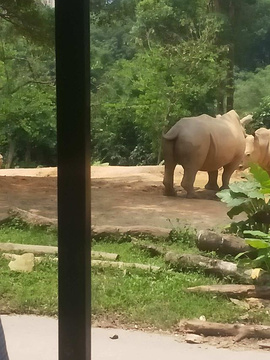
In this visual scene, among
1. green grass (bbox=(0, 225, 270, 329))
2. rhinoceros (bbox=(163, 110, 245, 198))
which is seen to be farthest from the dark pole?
rhinoceros (bbox=(163, 110, 245, 198))

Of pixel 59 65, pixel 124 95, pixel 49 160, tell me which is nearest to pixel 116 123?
pixel 124 95

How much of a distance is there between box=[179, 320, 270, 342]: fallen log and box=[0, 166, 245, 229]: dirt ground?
24cm

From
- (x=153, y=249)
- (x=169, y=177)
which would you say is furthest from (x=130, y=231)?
(x=169, y=177)

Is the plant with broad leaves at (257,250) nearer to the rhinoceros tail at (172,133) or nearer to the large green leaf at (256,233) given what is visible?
the large green leaf at (256,233)

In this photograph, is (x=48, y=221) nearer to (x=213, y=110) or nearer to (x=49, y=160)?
(x=49, y=160)

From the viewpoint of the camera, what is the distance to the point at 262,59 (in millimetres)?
1428

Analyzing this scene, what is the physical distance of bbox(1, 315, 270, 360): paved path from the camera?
1414 millimetres

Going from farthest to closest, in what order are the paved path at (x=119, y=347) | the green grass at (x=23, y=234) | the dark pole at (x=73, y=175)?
the green grass at (x=23, y=234), the paved path at (x=119, y=347), the dark pole at (x=73, y=175)

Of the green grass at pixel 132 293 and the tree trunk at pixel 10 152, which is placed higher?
the tree trunk at pixel 10 152

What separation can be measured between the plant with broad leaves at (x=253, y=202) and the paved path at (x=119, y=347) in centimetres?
30

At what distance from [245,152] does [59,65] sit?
0.75 m

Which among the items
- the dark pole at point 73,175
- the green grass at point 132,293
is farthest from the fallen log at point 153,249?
the dark pole at point 73,175

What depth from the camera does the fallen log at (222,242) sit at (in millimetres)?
1568

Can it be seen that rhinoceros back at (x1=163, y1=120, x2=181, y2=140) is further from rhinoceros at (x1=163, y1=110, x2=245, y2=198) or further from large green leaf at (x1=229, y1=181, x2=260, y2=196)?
large green leaf at (x1=229, y1=181, x2=260, y2=196)
